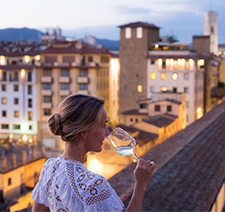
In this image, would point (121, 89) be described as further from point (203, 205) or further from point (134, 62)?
point (203, 205)

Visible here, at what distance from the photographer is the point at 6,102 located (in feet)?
154

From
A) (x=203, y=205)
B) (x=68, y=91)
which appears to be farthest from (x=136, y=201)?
(x=68, y=91)

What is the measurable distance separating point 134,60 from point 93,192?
153 ft

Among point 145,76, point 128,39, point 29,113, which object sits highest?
point 128,39

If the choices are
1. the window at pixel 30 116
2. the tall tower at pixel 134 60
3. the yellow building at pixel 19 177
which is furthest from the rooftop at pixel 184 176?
the tall tower at pixel 134 60

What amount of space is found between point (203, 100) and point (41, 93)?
18.7m

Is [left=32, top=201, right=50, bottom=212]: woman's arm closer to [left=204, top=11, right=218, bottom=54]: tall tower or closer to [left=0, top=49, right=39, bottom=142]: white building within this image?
[left=0, top=49, right=39, bottom=142]: white building

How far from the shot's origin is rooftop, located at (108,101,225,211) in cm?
695

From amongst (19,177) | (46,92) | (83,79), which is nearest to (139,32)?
(83,79)

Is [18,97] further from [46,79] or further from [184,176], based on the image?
[184,176]

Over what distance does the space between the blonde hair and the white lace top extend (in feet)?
0.42

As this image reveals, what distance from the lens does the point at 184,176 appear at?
841 centimetres

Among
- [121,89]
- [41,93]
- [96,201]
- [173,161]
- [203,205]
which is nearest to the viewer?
[96,201]

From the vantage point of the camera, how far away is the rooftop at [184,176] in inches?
274
